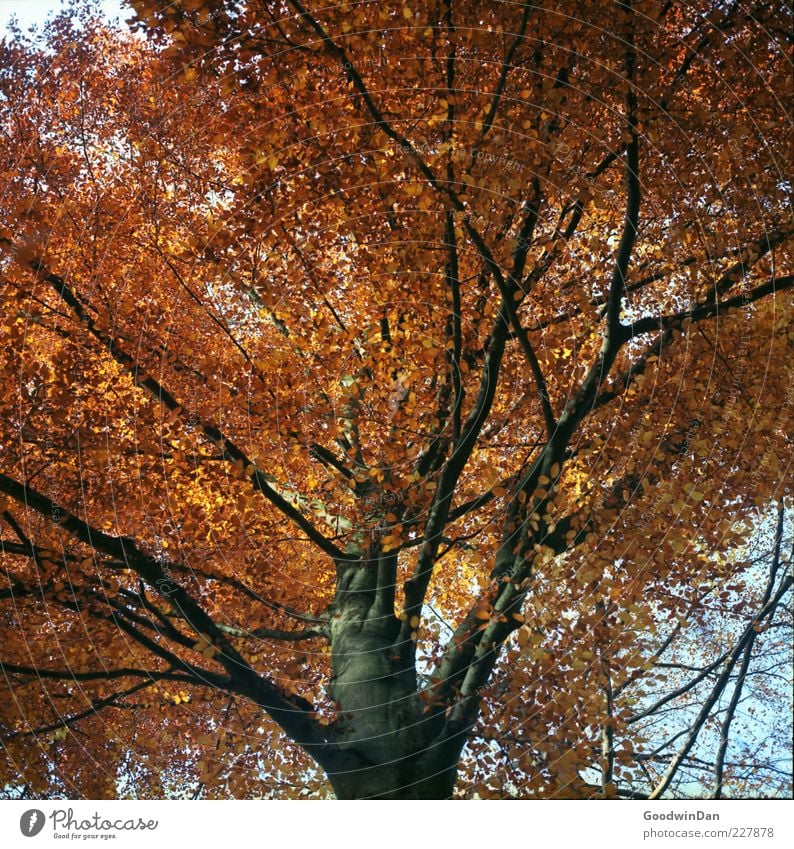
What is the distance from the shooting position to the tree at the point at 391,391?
7.94m

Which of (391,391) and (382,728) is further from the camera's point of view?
(391,391)

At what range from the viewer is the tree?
26.0 feet

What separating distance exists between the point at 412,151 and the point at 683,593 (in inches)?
252

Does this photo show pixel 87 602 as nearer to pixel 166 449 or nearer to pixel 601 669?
pixel 166 449

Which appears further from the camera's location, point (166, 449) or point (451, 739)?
point (166, 449)

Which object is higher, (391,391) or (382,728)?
(391,391)

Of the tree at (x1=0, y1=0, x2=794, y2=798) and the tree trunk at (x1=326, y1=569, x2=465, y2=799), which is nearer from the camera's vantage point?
the tree trunk at (x1=326, y1=569, x2=465, y2=799)

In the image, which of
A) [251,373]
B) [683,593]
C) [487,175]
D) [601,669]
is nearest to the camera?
[487,175]

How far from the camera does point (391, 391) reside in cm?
1116

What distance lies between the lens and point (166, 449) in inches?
409

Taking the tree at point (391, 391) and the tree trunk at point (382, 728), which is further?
the tree at point (391, 391)

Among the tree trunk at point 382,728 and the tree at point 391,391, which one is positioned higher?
the tree at point 391,391

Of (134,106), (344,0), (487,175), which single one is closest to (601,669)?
(487,175)

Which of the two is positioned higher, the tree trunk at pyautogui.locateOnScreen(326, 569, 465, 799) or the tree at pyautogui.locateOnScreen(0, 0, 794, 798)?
the tree at pyautogui.locateOnScreen(0, 0, 794, 798)
